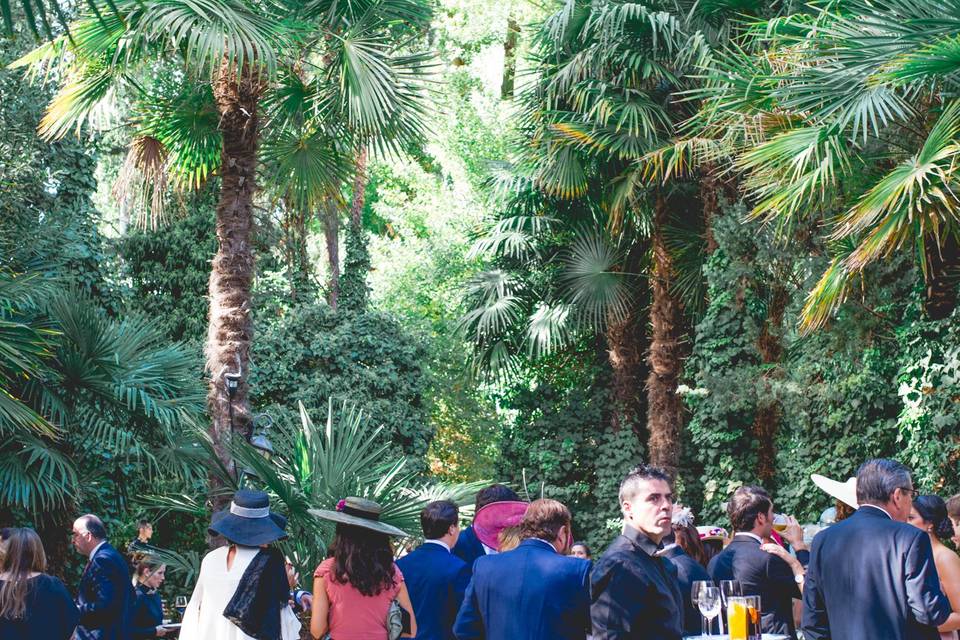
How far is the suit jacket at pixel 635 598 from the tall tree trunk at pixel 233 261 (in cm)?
740

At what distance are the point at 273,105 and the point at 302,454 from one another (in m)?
4.99

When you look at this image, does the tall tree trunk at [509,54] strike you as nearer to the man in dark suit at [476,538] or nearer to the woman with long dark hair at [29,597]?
the man in dark suit at [476,538]

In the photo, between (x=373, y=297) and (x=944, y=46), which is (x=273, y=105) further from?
(x=373, y=297)

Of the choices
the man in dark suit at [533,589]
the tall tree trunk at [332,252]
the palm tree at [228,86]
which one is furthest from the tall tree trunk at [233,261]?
the tall tree trunk at [332,252]

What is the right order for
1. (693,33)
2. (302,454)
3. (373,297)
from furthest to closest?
1. (373,297)
2. (693,33)
3. (302,454)

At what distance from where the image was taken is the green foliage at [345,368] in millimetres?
20141

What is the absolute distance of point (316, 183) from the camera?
Result: 13875 mm

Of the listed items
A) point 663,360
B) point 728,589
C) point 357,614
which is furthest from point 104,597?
point 663,360

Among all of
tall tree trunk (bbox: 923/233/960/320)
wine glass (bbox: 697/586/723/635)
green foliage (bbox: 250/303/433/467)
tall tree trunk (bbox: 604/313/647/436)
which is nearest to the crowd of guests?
wine glass (bbox: 697/586/723/635)

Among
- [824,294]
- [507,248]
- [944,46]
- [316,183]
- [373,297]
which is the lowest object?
[824,294]

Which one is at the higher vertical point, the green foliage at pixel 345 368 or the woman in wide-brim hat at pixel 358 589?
the green foliage at pixel 345 368

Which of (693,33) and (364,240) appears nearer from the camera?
(693,33)

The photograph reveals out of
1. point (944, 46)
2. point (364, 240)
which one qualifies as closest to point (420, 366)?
point (364, 240)

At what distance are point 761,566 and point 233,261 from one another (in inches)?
283
